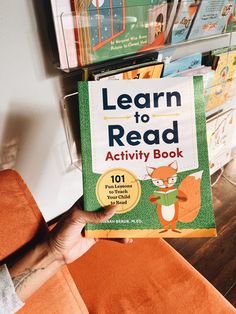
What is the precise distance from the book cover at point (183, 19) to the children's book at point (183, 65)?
3.6 inches

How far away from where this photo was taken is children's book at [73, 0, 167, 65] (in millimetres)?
847

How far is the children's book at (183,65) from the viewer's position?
3.80 ft

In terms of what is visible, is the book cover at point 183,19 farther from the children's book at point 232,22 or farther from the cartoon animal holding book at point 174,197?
the cartoon animal holding book at point 174,197

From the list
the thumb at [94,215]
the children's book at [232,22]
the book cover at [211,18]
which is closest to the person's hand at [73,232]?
the thumb at [94,215]

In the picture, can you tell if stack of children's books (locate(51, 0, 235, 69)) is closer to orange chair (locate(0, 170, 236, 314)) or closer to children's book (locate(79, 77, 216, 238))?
children's book (locate(79, 77, 216, 238))

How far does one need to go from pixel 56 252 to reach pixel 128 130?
17.8 inches

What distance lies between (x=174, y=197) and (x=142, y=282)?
43cm

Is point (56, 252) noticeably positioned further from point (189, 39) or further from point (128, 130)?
point (189, 39)

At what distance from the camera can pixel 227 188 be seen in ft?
6.25

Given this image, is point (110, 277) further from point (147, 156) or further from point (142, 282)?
point (147, 156)

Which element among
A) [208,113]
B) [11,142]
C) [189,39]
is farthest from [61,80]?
[208,113]

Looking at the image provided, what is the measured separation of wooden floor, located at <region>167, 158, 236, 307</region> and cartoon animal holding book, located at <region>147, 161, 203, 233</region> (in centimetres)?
88

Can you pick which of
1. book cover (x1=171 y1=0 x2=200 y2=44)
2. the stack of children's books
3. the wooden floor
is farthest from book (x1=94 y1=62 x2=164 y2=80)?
the wooden floor

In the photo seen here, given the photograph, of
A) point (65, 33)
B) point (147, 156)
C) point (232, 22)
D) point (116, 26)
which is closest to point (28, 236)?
point (147, 156)
